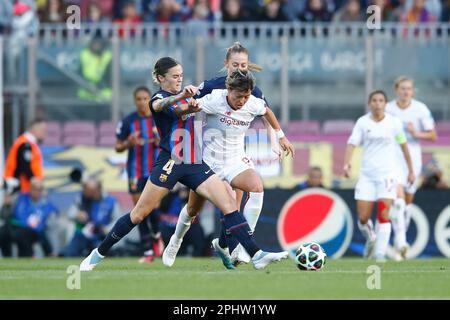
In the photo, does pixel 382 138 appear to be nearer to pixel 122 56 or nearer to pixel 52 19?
pixel 122 56

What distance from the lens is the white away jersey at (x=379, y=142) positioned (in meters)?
15.9

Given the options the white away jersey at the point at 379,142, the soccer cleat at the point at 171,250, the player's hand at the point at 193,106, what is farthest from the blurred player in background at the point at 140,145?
the player's hand at the point at 193,106

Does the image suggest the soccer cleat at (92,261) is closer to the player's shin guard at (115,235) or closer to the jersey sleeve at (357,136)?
the player's shin guard at (115,235)

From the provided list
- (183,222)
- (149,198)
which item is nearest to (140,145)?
(183,222)

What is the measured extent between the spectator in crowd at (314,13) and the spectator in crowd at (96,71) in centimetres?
369

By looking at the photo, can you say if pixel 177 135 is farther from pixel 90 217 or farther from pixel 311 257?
Answer: pixel 90 217

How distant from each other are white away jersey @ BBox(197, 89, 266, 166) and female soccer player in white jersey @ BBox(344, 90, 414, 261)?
10.6 feet

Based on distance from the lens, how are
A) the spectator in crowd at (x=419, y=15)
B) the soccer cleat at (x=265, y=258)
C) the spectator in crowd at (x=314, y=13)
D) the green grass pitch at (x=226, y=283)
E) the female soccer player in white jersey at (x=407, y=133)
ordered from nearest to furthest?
1. the green grass pitch at (x=226, y=283)
2. the soccer cleat at (x=265, y=258)
3. the female soccer player in white jersey at (x=407, y=133)
4. the spectator in crowd at (x=314, y=13)
5. the spectator in crowd at (x=419, y=15)

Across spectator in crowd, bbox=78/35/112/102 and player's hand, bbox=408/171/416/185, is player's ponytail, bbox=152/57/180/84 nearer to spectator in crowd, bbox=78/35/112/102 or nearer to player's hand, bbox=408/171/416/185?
player's hand, bbox=408/171/416/185

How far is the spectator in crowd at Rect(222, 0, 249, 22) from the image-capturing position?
70.5 ft

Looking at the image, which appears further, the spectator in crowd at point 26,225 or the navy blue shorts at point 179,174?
the spectator in crowd at point 26,225

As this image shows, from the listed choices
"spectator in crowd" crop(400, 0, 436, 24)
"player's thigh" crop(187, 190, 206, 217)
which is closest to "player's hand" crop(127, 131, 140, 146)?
"player's thigh" crop(187, 190, 206, 217)

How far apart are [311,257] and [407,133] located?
4991mm
